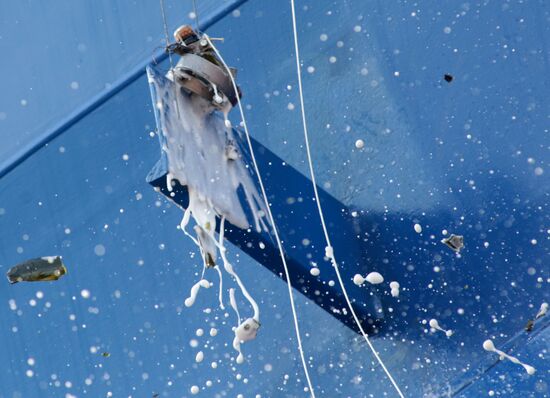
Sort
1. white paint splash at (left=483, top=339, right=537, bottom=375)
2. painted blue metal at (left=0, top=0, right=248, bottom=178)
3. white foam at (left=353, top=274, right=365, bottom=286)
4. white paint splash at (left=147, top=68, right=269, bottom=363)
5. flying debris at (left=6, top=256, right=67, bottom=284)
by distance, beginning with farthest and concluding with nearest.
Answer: flying debris at (left=6, top=256, right=67, bottom=284) → painted blue metal at (left=0, top=0, right=248, bottom=178) → white foam at (left=353, top=274, right=365, bottom=286) → white paint splash at (left=147, top=68, right=269, bottom=363) → white paint splash at (left=483, top=339, right=537, bottom=375)

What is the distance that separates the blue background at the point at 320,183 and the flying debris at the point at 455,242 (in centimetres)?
2

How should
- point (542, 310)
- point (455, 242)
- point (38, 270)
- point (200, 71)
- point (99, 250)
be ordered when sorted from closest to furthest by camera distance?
point (200, 71) < point (542, 310) < point (455, 242) < point (99, 250) < point (38, 270)

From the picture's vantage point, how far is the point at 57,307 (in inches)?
148

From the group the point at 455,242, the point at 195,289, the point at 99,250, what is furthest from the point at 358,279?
the point at 99,250

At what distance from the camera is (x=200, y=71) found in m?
3.01

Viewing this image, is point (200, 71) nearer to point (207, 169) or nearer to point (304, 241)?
point (207, 169)

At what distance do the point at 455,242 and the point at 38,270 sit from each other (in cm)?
147

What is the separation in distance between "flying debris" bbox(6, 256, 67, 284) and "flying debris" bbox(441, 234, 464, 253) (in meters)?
1.32

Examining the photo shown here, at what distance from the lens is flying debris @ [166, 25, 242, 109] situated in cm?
302

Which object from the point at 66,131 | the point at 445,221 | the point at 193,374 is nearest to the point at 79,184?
the point at 66,131

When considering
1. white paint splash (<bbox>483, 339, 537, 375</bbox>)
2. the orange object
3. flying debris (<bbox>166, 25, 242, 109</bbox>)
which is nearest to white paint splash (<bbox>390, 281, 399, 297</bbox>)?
white paint splash (<bbox>483, 339, 537, 375</bbox>)

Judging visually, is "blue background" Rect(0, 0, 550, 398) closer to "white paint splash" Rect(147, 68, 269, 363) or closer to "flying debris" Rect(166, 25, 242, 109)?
"white paint splash" Rect(147, 68, 269, 363)

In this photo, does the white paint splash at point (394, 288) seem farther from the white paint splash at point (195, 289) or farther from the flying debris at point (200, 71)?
the flying debris at point (200, 71)

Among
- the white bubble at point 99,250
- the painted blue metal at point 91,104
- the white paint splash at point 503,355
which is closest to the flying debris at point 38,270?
the white bubble at point 99,250
